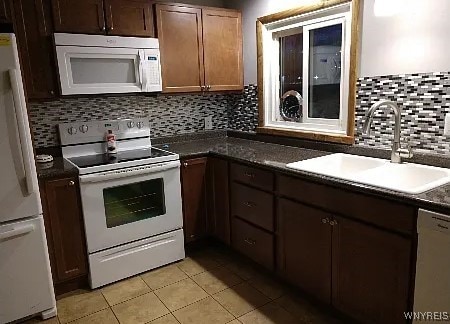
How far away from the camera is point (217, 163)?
274 centimetres

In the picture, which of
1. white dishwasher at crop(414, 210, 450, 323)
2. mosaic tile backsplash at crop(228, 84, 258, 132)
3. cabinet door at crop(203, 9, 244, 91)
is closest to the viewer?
white dishwasher at crop(414, 210, 450, 323)

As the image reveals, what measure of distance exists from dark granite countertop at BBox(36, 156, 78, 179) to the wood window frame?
62.9 inches

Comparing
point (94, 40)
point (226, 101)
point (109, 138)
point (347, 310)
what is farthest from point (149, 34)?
point (347, 310)

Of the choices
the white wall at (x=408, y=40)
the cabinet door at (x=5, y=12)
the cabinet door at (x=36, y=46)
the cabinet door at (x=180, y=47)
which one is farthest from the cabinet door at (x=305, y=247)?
the cabinet door at (x=5, y=12)

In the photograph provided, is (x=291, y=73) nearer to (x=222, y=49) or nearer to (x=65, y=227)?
(x=222, y=49)

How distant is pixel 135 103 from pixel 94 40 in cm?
67

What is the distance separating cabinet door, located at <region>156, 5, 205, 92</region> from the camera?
2703mm

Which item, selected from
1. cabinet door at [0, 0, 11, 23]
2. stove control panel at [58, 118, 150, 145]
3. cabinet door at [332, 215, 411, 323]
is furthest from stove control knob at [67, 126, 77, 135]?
cabinet door at [332, 215, 411, 323]

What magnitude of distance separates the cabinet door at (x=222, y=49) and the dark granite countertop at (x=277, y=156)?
53 cm

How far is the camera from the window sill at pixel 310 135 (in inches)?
93.3

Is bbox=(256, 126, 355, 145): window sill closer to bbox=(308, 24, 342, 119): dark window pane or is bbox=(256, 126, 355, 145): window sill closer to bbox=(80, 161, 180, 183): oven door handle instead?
bbox=(308, 24, 342, 119): dark window pane

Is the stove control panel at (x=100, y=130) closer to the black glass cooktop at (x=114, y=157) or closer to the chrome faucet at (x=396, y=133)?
the black glass cooktop at (x=114, y=157)

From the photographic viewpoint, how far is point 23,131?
1.87m

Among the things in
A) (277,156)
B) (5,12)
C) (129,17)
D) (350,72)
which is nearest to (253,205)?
(277,156)
